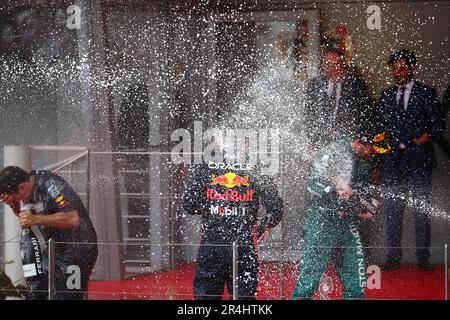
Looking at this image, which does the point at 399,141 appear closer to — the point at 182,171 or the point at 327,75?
the point at 327,75

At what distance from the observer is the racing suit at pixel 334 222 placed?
3.67 metres

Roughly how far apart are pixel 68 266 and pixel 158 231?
1.36 ft

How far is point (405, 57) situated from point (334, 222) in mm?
709

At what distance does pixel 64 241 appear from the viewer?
3.83m

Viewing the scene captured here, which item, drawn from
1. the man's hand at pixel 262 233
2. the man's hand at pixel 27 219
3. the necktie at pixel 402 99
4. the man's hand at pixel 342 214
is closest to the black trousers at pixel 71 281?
the man's hand at pixel 27 219

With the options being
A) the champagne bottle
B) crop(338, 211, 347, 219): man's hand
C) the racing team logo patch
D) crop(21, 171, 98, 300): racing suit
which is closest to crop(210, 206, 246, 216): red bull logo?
crop(338, 211, 347, 219): man's hand

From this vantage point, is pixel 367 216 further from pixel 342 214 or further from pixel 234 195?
pixel 234 195

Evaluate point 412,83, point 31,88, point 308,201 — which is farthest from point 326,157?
point 31,88

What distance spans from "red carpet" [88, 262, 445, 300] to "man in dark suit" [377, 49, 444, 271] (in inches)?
2.2

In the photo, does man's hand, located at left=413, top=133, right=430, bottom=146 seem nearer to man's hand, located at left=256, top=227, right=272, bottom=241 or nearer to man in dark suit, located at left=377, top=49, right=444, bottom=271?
man in dark suit, located at left=377, top=49, right=444, bottom=271

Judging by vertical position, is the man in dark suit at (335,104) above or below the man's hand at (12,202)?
above

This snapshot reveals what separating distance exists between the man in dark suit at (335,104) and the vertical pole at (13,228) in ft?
3.90

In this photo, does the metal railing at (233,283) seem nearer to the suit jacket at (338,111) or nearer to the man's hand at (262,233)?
the man's hand at (262,233)
